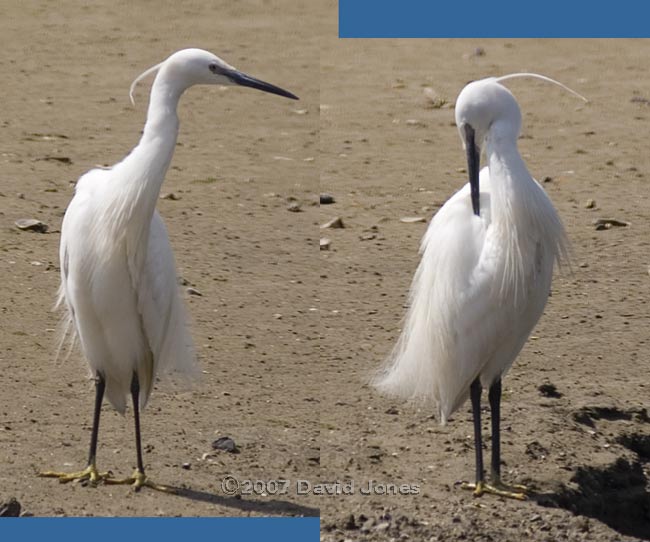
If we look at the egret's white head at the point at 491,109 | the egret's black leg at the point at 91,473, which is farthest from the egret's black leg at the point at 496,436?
the egret's black leg at the point at 91,473

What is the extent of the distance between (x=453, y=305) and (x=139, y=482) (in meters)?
1.44

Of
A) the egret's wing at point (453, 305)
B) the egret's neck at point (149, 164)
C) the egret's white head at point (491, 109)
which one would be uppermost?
the egret's white head at point (491, 109)

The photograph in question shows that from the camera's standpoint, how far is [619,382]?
697 cm

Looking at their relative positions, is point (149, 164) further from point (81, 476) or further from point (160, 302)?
point (81, 476)

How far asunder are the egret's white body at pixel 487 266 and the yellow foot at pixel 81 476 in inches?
55.7

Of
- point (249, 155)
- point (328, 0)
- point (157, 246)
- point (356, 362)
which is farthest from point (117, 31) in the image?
point (157, 246)

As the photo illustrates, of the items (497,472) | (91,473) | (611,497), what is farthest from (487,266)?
(91,473)

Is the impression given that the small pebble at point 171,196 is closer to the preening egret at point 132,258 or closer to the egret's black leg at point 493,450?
the preening egret at point 132,258

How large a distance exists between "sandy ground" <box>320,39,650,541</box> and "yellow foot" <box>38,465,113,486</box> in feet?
3.03

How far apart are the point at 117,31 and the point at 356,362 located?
6.98m

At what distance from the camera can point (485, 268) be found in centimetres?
571

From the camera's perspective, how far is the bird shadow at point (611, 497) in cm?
588

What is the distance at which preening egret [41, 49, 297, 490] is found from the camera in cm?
555

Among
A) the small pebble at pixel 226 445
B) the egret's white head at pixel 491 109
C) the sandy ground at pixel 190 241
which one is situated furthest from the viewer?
the small pebble at pixel 226 445
